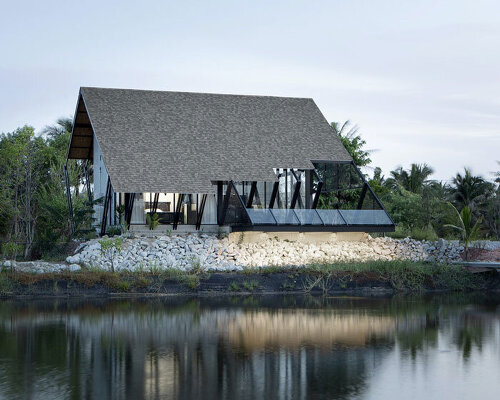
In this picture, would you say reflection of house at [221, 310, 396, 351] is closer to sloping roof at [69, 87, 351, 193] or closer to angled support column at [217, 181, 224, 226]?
sloping roof at [69, 87, 351, 193]

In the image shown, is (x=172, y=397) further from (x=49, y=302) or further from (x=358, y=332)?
(x=49, y=302)

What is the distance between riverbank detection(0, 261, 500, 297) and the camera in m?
26.5

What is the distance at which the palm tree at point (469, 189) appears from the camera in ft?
182

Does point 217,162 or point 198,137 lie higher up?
point 198,137

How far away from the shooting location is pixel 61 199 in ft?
127

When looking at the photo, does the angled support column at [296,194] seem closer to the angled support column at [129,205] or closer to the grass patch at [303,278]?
the grass patch at [303,278]

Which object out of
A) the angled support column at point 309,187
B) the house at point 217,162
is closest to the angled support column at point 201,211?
the house at point 217,162

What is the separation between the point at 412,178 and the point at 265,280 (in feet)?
102

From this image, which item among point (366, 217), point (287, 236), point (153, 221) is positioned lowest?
point (287, 236)

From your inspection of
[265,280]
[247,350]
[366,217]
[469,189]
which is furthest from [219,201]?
[469,189]

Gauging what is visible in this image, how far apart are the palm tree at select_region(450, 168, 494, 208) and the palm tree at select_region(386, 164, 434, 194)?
2.43 metres

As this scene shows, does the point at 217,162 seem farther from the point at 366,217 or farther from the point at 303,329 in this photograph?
the point at 303,329

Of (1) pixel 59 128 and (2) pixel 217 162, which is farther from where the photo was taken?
(1) pixel 59 128

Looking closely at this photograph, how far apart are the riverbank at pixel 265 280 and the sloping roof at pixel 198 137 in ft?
22.2
